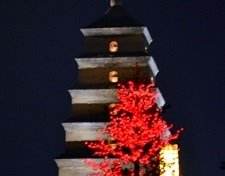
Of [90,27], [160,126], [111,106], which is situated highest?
[90,27]

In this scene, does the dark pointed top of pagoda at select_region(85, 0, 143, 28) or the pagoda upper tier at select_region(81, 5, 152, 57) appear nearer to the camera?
the pagoda upper tier at select_region(81, 5, 152, 57)

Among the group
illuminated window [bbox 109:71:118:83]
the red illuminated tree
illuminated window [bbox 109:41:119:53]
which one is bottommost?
the red illuminated tree

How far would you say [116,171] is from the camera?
25594 mm

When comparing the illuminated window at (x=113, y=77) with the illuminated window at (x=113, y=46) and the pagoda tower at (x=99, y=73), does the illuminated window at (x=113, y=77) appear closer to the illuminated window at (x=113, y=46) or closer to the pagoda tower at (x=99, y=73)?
the pagoda tower at (x=99, y=73)

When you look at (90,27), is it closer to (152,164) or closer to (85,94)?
(85,94)

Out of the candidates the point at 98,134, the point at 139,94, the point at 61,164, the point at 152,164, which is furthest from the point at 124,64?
the point at 152,164

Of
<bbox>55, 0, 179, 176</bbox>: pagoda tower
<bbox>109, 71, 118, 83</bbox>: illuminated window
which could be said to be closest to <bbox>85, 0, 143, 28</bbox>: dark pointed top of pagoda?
<bbox>55, 0, 179, 176</bbox>: pagoda tower

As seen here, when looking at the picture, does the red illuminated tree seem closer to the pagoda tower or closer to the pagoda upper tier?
the pagoda tower

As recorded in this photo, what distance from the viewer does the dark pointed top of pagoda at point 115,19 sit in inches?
1397

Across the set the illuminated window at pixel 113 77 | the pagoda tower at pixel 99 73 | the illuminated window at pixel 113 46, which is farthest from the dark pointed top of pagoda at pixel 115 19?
the illuminated window at pixel 113 77

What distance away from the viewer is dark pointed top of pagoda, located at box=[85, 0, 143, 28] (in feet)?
116

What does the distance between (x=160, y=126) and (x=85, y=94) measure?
9468mm

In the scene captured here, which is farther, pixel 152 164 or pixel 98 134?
pixel 98 134

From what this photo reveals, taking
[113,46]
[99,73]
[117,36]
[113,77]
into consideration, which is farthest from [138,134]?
[117,36]
